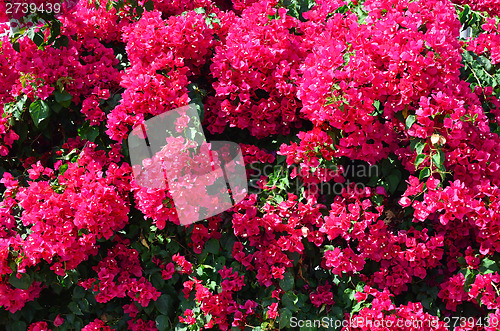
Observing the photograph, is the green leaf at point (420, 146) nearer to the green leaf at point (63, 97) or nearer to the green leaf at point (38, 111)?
the green leaf at point (63, 97)

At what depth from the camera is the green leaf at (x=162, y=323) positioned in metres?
2.14

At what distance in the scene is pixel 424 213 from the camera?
2021 mm

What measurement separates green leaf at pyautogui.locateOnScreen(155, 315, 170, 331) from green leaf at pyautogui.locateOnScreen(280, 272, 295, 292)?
563 millimetres

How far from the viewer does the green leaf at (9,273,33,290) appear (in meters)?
2.00

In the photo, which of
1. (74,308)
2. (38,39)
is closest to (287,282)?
(74,308)

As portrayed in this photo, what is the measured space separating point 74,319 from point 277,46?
164 cm

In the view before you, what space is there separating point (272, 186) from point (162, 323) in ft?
2.70

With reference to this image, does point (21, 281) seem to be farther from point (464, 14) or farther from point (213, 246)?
point (464, 14)

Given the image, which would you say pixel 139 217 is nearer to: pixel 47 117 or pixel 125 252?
pixel 125 252

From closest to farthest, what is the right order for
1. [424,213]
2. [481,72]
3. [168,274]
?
[424,213]
[168,274]
[481,72]

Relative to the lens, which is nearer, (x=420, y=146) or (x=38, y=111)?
(x=420, y=146)

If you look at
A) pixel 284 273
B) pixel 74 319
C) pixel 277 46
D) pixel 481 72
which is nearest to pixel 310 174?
pixel 284 273

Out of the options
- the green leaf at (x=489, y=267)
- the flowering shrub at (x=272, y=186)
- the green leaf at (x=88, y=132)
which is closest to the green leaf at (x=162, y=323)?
the flowering shrub at (x=272, y=186)

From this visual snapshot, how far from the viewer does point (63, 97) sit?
2.23m
